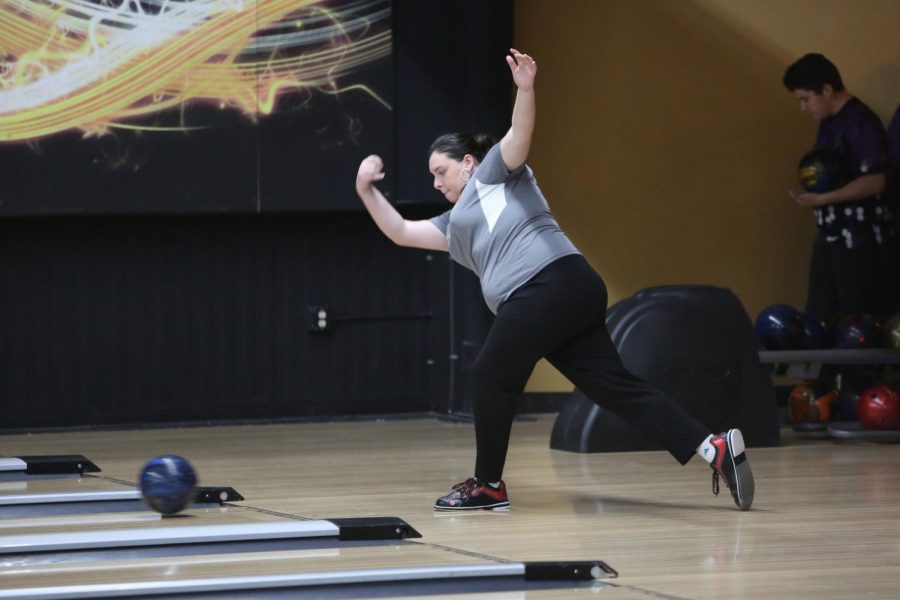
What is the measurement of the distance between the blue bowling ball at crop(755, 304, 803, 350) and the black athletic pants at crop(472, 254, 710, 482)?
193cm

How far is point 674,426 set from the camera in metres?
4.23

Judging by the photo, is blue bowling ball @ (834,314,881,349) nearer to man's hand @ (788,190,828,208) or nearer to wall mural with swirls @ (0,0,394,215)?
man's hand @ (788,190,828,208)

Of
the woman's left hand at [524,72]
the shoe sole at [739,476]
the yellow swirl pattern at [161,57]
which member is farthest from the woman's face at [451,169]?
the yellow swirl pattern at [161,57]

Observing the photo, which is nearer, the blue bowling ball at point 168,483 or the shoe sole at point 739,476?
the blue bowling ball at point 168,483

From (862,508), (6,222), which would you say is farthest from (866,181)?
(6,222)

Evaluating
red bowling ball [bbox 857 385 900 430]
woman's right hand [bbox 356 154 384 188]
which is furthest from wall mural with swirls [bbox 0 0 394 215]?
red bowling ball [bbox 857 385 900 430]

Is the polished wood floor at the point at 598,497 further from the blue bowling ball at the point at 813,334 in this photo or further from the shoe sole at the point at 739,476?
the blue bowling ball at the point at 813,334

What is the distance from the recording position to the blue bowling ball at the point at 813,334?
620cm

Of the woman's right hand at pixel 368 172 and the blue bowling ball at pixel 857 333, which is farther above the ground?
the woman's right hand at pixel 368 172

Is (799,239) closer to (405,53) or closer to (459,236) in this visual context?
(405,53)

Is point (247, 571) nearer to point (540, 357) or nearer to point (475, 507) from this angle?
point (475, 507)

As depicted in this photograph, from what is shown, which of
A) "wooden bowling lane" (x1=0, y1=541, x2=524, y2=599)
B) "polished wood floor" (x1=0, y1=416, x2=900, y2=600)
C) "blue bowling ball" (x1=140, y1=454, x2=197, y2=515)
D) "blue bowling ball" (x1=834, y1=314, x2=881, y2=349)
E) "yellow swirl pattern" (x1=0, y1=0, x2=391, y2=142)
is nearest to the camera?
"wooden bowling lane" (x1=0, y1=541, x2=524, y2=599)

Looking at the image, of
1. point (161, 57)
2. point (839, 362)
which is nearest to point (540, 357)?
point (839, 362)

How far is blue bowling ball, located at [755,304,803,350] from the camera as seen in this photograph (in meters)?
6.09
